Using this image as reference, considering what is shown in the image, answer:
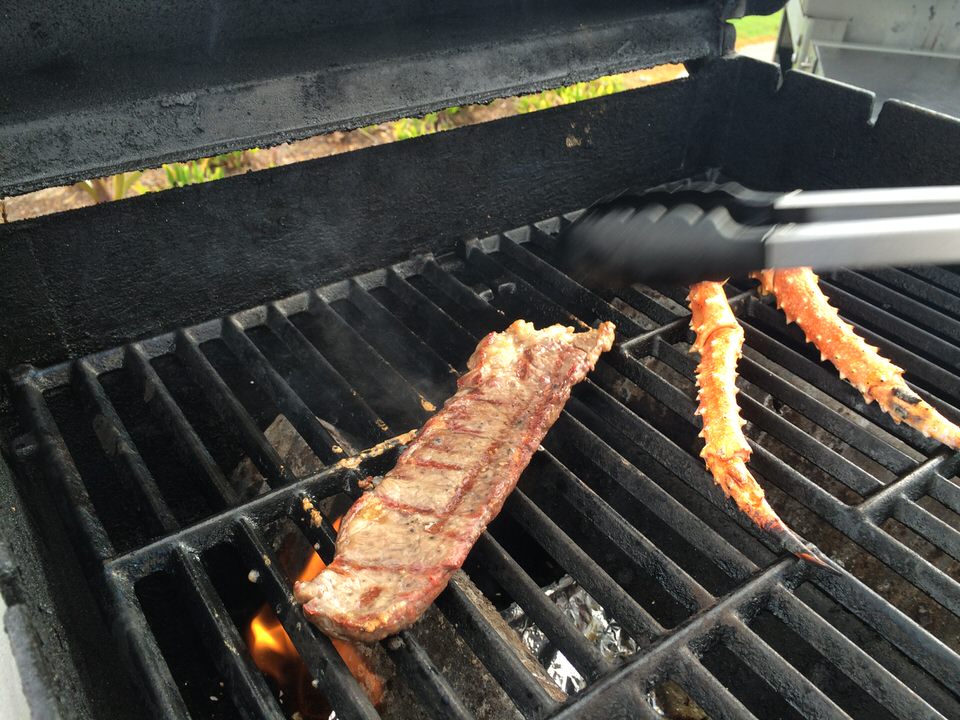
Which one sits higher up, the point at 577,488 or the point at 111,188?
the point at 577,488

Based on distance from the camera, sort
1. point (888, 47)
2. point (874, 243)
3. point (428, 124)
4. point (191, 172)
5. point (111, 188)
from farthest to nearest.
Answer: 1. point (428, 124)
2. point (111, 188)
3. point (191, 172)
4. point (888, 47)
5. point (874, 243)

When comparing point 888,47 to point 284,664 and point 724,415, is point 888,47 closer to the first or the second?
point 724,415

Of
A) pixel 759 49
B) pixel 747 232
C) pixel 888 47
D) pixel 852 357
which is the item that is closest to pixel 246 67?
pixel 747 232

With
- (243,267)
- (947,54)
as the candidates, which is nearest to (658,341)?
(243,267)

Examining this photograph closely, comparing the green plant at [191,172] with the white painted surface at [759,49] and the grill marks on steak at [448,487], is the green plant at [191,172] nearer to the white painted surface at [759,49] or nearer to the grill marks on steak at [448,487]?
the grill marks on steak at [448,487]

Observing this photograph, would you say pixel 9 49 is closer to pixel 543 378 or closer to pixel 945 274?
pixel 543 378

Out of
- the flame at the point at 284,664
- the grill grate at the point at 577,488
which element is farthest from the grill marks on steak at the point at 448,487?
the flame at the point at 284,664

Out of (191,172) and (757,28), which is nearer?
(191,172)
